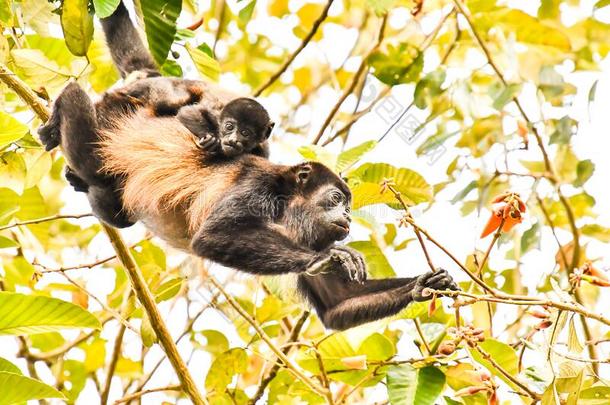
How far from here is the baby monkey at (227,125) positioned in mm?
Answer: 3627

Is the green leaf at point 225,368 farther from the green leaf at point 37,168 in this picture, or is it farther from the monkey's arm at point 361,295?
the green leaf at point 37,168

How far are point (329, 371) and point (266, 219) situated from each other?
74 centimetres

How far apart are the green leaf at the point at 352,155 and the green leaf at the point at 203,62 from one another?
0.73m

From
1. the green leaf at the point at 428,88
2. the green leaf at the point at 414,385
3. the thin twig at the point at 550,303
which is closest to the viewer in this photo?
the thin twig at the point at 550,303

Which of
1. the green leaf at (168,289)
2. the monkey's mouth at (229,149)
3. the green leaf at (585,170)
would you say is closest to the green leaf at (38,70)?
the monkey's mouth at (229,149)

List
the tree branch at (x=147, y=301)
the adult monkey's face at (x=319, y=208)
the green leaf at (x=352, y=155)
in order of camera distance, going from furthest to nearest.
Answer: the adult monkey's face at (x=319, y=208), the green leaf at (x=352, y=155), the tree branch at (x=147, y=301)

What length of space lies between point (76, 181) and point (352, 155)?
1.31 m

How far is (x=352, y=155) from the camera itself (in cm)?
328

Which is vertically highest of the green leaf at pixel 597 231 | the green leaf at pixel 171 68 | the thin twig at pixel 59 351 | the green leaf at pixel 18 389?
the green leaf at pixel 171 68

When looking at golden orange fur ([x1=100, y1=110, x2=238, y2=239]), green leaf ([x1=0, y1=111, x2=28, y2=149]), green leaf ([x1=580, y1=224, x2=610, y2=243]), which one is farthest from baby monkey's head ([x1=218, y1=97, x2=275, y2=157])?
green leaf ([x1=580, y1=224, x2=610, y2=243])

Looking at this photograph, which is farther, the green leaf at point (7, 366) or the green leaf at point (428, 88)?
the green leaf at point (428, 88)

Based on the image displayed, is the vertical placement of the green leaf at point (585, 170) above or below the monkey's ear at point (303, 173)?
below

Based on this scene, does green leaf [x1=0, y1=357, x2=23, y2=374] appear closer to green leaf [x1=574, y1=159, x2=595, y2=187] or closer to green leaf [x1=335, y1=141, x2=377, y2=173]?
green leaf [x1=335, y1=141, x2=377, y2=173]

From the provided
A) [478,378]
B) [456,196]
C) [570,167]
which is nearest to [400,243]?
[456,196]
